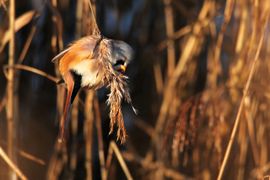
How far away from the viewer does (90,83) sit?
0.86 meters

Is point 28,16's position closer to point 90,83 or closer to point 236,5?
point 90,83

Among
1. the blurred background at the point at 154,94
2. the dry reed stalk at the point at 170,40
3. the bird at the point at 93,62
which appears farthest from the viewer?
the dry reed stalk at the point at 170,40

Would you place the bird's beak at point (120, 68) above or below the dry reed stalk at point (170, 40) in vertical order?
above

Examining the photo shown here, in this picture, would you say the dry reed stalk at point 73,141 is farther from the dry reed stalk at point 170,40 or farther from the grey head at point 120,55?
the grey head at point 120,55

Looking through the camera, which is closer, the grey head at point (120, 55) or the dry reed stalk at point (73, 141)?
Answer: the grey head at point (120, 55)

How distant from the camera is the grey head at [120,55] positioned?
84cm

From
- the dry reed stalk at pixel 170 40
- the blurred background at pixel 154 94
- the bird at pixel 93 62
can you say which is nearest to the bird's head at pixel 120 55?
the bird at pixel 93 62

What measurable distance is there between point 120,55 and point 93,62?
Result: 0.05 m

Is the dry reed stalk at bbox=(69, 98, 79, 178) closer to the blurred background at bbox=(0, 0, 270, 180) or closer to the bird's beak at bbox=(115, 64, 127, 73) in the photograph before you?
the blurred background at bbox=(0, 0, 270, 180)

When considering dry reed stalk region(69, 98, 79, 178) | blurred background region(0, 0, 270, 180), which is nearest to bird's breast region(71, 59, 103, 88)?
blurred background region(0, 0, 270, 180)

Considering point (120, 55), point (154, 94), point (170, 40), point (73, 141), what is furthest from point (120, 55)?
point (154, 94)

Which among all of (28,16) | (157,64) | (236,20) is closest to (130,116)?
(157,64)

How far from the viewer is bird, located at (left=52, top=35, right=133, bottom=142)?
823 mm

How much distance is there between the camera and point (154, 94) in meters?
2.03
